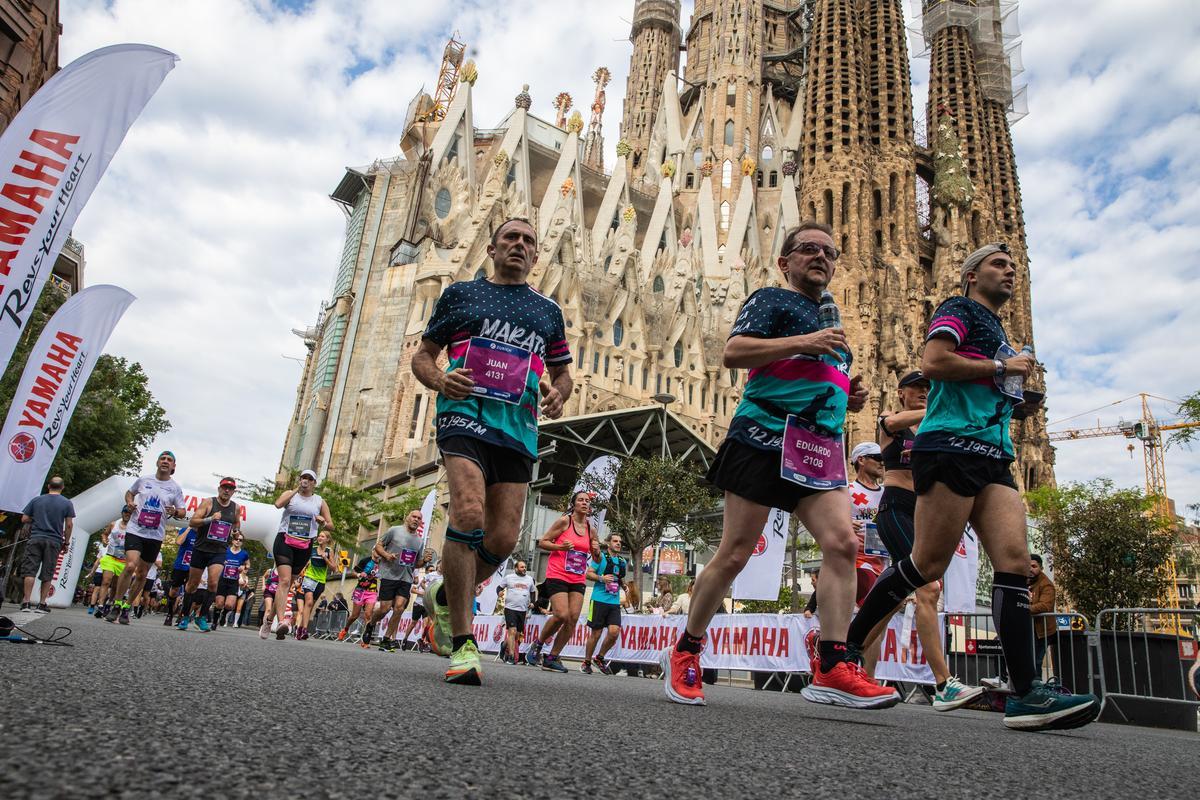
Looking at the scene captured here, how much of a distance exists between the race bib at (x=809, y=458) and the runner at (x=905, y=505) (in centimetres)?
125

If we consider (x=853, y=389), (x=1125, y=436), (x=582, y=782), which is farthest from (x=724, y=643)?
(x=1125, y=436)

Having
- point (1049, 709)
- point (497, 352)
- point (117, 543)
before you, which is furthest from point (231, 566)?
point (1049, 709)

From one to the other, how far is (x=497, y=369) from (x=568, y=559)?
15.5 ft

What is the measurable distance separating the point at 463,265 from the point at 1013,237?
39.7 metres

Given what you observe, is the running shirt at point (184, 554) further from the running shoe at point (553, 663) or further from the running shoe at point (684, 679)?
the running shoe at point (684, 679)

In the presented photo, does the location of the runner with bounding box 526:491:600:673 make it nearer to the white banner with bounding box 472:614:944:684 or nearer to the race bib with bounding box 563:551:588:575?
the race bib with bounding box 563:551:588:575

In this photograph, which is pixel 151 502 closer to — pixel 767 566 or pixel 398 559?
pixel 398 559

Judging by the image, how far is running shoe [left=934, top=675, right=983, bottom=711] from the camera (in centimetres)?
429

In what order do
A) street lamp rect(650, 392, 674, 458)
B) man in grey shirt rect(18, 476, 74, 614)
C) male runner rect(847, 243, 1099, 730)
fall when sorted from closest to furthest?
1. male runner rect(847, 243, 1099, 730)
2. man in grey shirt rect(18, 476, 74, 614)
3. street lamp rect(650, 392, 674, 458)

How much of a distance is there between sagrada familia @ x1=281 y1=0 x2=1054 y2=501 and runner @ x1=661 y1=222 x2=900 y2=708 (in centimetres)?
3236

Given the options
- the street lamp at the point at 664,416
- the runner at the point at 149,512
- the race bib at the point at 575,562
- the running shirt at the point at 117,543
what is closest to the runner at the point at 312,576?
the runner at the point at 149,512

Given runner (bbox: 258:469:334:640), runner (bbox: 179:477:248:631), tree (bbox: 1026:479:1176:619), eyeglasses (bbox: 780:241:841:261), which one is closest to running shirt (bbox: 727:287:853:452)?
eyeglasses (bbox: 780:241:841:261)

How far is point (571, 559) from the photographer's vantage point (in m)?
8.35

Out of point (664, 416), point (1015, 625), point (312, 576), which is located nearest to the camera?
point (1015, 625)
